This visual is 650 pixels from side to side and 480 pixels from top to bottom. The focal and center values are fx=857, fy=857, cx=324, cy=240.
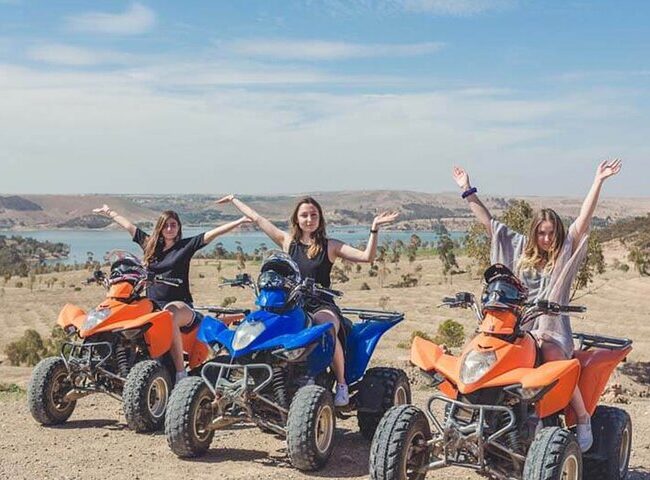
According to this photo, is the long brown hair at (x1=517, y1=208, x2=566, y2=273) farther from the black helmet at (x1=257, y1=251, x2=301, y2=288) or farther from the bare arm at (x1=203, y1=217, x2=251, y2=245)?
the bare arm at (x1=203, y1=217, x2=251, y2=245)

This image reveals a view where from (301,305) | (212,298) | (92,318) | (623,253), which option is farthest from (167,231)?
(623,253)

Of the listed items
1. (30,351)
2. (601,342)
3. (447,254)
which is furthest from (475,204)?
(447,254)

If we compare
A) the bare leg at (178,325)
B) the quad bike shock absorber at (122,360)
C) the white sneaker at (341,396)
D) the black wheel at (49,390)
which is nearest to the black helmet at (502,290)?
the white sneaker at (341,396)

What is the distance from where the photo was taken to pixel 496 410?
5461mm

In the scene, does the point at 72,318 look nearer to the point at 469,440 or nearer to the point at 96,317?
the point at 96,317

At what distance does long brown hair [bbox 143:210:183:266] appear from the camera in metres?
9.16

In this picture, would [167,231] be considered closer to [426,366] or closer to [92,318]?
[92,318]

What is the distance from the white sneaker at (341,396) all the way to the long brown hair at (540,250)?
202 cm

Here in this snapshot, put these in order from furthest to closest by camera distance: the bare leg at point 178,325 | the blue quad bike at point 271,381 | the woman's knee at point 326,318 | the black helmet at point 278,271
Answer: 1. the bare leg at point 178,325
2. the woman's knee at point 326,318
3. the black helmet at point 278,271
4. the blue quad bike at point 271,381

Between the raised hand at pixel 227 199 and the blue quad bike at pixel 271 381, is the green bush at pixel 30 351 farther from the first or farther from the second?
the blue quad bike at pixel 271 381

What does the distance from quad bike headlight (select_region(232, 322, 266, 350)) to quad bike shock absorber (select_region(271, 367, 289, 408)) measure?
0.34 metres

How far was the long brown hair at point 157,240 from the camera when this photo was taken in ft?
30.0

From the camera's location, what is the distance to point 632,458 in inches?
294

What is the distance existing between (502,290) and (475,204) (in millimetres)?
1554
